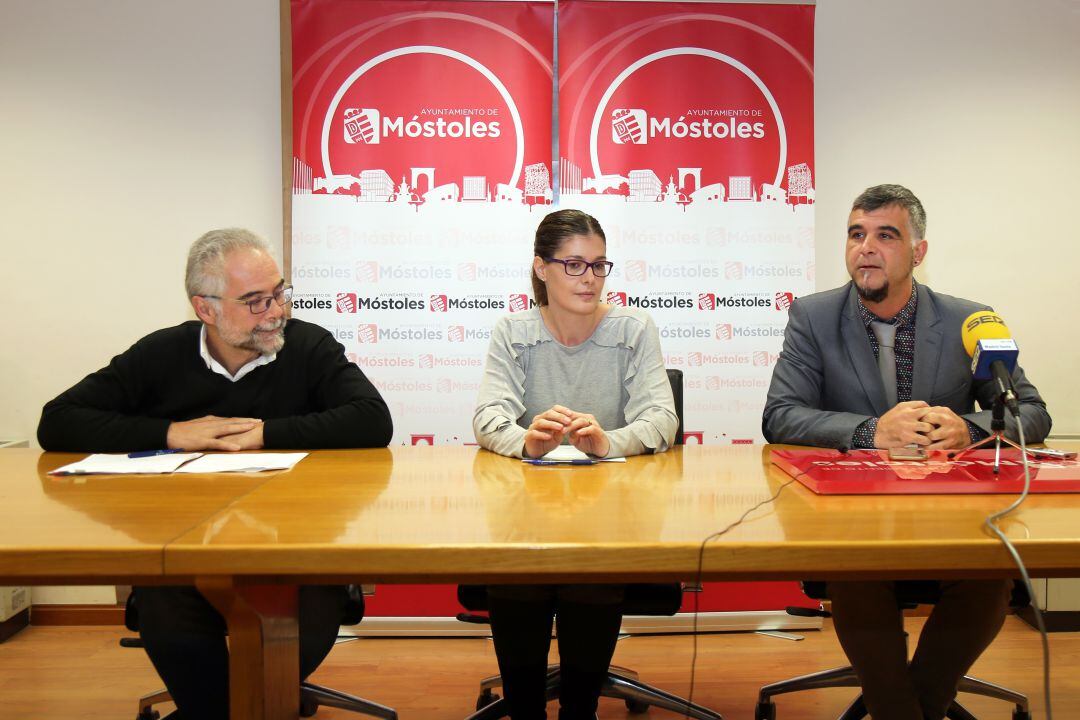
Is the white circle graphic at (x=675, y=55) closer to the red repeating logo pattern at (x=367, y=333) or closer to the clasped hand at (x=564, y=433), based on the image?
the red repeating logo pattern at (x=367, y=333)

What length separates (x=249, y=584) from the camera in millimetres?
1193

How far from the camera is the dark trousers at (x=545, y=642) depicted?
6.40ft

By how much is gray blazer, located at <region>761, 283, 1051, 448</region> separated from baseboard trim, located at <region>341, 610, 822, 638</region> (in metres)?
1.27

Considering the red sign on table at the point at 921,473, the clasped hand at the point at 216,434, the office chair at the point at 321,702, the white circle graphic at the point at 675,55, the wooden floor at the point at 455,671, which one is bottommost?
the wooden floor at the point at 455,671

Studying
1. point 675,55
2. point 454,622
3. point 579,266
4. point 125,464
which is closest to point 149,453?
point 125,464

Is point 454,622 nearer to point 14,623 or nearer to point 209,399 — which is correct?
point 209,399

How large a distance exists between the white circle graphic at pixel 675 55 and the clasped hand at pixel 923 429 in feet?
5.82

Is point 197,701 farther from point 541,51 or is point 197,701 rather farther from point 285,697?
point 541,51

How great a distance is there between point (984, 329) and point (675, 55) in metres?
2.26

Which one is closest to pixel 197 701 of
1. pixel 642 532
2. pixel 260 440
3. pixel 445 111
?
pixel 260 440

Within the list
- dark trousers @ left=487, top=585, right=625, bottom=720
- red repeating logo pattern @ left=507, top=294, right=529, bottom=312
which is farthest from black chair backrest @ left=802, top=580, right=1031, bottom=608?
red repeating logo pattern @ left=507, top=294, right=529, bottom=312

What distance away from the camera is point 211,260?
7.38ft

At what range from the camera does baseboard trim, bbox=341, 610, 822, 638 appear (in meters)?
3.28

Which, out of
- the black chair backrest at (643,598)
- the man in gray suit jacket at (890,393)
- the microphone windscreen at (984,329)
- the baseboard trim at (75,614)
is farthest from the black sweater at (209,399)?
the baseboard trim at (75,614)
